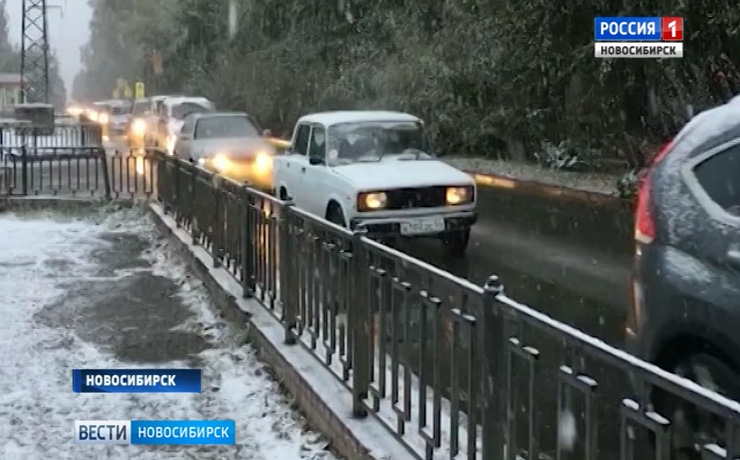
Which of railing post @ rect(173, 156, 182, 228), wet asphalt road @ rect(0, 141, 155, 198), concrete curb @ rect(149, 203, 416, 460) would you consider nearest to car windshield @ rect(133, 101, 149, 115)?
wet asphalt road @ rect(0, 141, 155, 198)

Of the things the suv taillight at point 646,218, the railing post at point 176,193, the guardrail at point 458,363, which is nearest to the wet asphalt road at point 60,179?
the railing post at point 176,193

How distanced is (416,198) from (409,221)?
28 centimetres

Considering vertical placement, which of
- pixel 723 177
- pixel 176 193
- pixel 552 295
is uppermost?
pixel 723 177

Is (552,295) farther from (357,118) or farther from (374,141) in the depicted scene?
(357,118)

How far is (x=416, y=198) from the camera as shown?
11.3 meters

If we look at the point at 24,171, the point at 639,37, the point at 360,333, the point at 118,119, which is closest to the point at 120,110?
the point at 118,119

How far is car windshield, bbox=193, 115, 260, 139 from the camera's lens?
2175cm

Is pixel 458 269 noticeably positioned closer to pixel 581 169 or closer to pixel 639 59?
pixel 639 59

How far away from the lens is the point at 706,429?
8.87ft

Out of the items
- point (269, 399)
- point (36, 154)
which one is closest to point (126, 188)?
point (36, 154)

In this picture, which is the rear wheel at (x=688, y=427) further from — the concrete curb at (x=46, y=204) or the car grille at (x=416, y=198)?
the concrete curb at (x=46, y=204)

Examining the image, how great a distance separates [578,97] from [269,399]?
1720 cm

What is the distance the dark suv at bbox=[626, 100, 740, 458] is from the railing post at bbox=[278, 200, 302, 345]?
2381 millimetres

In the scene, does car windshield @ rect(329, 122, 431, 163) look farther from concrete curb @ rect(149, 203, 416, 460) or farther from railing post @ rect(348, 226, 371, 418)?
railing post @ rect(348, 226, 371, 418)
